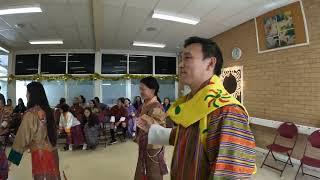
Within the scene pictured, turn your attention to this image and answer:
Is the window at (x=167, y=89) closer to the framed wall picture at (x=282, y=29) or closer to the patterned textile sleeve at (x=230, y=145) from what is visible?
the framed wall picture at (x=282, y=29)

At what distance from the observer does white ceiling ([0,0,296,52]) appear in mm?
4695

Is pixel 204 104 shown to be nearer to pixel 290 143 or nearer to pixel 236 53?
pixel 290 143

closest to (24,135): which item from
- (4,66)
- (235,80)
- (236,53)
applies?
(235,80)

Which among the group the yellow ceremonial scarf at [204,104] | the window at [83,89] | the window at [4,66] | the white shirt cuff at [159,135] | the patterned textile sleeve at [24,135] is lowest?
the patterned textile sleeve at [24,135]

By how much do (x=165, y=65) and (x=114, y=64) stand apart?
206cm

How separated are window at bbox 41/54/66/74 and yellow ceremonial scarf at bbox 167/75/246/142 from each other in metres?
8.86

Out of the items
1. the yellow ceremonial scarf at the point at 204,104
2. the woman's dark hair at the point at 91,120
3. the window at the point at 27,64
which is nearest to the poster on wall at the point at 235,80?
the woman's dark hair at the point at 91,120

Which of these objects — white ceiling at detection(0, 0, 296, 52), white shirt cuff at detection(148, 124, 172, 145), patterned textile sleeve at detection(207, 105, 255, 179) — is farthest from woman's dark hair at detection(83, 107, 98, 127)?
patterned textile sleeve at detection(207, 105, 255, 179)

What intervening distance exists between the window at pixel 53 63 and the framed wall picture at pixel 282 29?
6853 millimetres

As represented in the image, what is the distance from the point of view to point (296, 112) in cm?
453

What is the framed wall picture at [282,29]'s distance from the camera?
439 cm

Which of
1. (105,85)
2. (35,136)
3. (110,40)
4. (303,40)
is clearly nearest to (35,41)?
(110,40)

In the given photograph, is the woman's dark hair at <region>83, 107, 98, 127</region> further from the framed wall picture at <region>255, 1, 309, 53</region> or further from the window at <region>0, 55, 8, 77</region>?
the window at <region>0, 55, 8, 77</region>

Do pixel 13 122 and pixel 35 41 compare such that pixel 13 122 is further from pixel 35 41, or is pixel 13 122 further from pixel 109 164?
pixel 109 164
